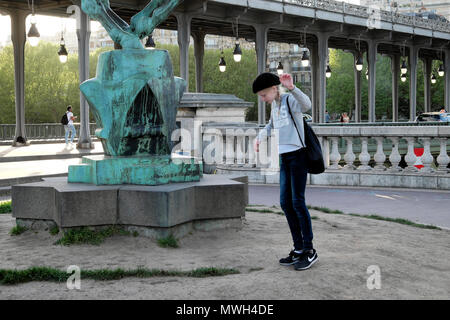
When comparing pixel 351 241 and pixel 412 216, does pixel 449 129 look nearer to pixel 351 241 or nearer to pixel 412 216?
pixel 412 216

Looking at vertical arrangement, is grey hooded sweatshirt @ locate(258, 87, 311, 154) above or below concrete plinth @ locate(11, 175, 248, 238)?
above

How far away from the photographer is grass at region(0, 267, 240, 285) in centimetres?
480

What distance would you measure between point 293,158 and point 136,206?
1.87 meters

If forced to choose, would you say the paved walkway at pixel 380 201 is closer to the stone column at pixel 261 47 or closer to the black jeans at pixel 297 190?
the black jeans at pixel 297 190

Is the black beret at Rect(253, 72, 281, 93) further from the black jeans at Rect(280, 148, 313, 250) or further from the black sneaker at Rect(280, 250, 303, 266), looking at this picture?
the black sneaker at Rect(280, 250, 303, 266)

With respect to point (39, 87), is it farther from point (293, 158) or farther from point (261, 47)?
point (293, 158)

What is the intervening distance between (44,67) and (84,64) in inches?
1490

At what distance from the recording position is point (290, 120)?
5.22m

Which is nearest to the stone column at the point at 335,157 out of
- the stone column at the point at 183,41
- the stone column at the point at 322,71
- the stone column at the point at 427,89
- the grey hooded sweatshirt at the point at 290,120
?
the grey hooded sweatshirt at the point at 290,120

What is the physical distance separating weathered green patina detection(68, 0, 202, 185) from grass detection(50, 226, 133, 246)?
0.63 m

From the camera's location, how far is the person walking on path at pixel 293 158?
203 inches

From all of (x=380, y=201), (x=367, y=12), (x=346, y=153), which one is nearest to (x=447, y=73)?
(x=367, y=12)

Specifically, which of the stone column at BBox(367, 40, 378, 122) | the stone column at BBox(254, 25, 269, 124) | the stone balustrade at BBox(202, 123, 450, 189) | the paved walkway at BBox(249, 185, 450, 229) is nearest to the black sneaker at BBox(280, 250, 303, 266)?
the paved walkway at BBox(249, 185, 450, 229)

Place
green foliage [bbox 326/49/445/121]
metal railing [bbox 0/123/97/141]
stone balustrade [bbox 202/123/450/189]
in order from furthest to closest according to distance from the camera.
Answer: green foliage [bbox 326/49/445/121] < metal railing [bbox 0/123/97/141] < stone balustrade [bbox 202/123/450/189]
